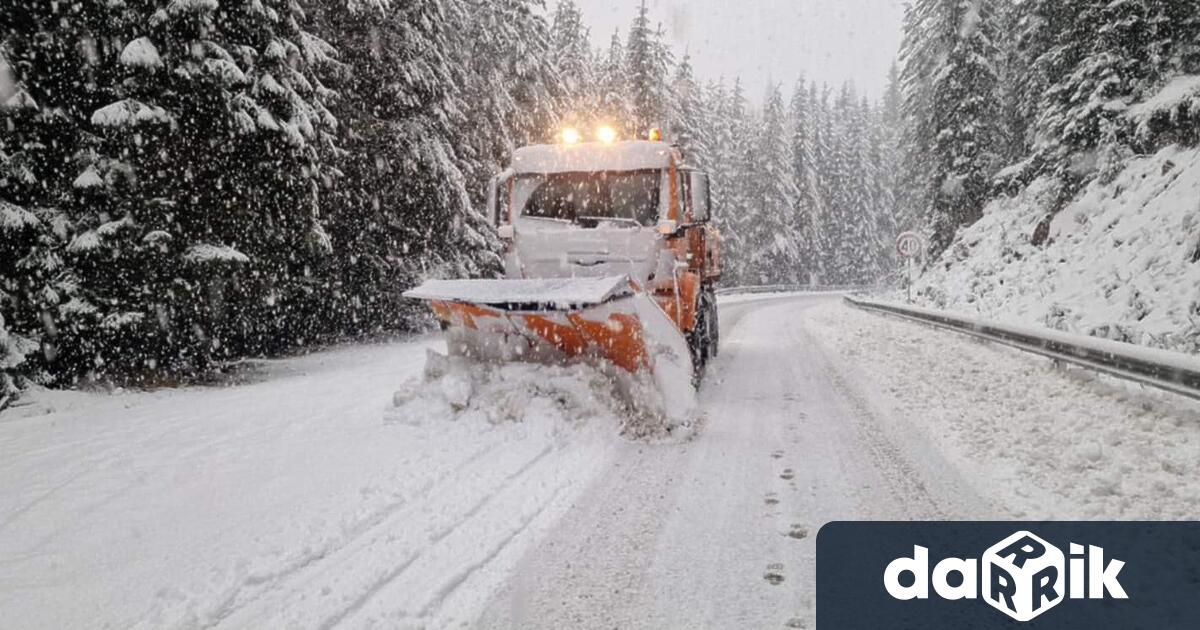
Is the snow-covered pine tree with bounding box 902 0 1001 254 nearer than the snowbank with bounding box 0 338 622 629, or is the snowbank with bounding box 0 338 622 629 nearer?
the snowbank with bounding box 0 338 622 629

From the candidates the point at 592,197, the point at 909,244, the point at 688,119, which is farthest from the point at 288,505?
the point at 688,119

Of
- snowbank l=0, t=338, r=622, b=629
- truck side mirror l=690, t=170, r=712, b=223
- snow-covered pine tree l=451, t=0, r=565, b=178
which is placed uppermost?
snow-covered pine tree l=451, t=0, r=565, b=178

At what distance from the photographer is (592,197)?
7.68 m

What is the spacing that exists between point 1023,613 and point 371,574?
286 cm

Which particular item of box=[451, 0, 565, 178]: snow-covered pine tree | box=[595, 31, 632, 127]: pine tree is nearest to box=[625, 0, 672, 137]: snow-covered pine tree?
box=[595, 31, 632, 127]: pine tree

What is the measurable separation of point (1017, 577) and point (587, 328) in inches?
138

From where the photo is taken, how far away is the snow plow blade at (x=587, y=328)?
5562 mm

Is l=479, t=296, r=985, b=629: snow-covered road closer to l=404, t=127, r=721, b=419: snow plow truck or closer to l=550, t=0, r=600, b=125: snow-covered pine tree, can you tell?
l=404, t=127, r=721, b=419: snow plow truck

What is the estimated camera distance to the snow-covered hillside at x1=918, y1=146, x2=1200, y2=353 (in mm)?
9016

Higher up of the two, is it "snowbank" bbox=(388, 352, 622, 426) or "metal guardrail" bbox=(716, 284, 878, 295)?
"snowbank" bbox=(388, 352, 622, 426)

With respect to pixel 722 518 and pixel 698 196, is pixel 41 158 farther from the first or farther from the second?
pixel 722 518

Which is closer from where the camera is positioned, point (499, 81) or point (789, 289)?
point (499, 81)

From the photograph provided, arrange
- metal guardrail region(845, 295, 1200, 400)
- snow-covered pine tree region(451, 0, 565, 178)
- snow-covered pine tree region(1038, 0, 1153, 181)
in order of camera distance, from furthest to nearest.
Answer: snow-covered pine tree region(451, 0, 565, 178) → snow-covered pine tree region(1038, 0, 1153, 181) → metal guardrail region(845, 295, 1200, 400)

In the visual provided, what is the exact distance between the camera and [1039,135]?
17.0 metres
